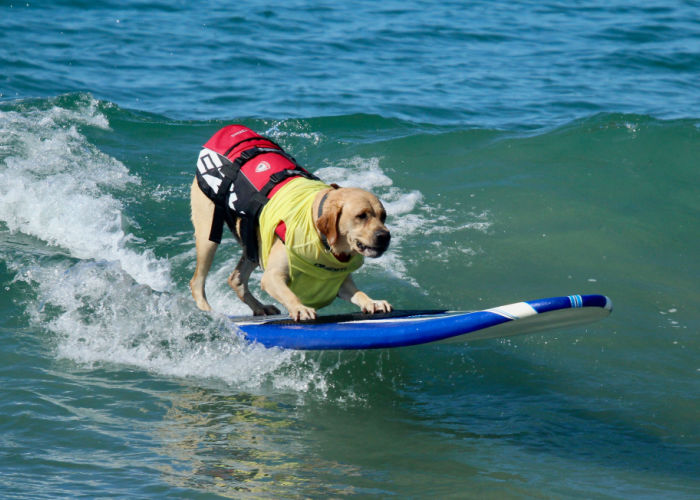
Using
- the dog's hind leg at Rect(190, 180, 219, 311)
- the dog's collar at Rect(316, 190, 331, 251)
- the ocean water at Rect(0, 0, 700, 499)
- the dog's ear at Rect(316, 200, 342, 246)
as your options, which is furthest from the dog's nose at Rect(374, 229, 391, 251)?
the dog's hind leg at Rect(190, 180, 219, 311)

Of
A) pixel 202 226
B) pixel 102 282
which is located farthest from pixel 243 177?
pixel 102 282

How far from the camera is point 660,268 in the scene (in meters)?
8.16

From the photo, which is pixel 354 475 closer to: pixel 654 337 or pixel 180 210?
pixel 654 337

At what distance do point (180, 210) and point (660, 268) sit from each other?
5.07 metres

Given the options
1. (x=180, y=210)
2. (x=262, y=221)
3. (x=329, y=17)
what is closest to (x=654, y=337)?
(x=262, y=221)

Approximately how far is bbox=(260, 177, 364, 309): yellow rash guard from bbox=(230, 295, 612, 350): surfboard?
0.23 m

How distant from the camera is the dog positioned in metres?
5.16

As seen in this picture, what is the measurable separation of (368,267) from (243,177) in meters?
2.25

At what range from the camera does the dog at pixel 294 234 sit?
5.16 m

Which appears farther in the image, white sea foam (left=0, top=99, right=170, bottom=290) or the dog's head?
white sea foam (left=0, top=99, right=170, bottom=290)

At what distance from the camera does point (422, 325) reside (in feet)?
17.4

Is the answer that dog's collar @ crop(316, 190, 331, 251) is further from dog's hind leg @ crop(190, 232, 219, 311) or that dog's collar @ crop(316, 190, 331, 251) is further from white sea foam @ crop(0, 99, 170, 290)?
white sea foam @ crop(0, 99, 170, 290)

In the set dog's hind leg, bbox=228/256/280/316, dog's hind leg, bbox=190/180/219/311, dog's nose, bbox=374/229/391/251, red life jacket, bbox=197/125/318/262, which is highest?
red life jacket, bbox=197/125/318/262

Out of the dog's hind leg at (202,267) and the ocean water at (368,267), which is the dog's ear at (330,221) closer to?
the ocean water at (368,267)
